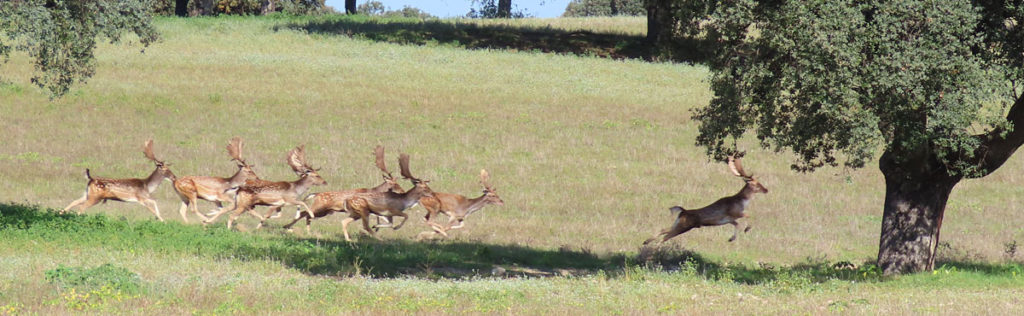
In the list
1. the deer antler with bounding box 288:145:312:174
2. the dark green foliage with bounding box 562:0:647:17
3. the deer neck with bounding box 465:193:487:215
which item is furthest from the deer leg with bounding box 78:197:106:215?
the dark green foliage with bounding box 562:0:647:17

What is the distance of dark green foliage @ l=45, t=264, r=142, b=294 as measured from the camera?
1189 centimetres

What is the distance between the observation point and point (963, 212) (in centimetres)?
2625

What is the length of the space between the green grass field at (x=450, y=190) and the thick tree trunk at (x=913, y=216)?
496 mm

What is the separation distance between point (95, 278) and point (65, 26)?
6.79 m

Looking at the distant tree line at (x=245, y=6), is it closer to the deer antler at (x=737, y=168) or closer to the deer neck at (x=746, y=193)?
the deer antler at (x=737, y=168)

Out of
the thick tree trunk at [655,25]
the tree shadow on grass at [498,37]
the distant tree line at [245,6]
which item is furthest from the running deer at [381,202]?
the distant tree line at [245,6]

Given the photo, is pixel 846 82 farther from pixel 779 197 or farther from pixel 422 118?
pixel 422 118

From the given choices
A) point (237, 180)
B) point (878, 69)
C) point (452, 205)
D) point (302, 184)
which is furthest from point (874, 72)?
point (237, 180)

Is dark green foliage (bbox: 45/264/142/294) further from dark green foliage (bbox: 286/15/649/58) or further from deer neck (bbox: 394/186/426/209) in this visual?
dark green foliage (bbox: 286/15/649/58)

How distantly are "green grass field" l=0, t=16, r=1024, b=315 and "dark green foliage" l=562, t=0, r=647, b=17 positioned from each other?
61.2 metres

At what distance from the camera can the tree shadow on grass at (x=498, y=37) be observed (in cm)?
5950

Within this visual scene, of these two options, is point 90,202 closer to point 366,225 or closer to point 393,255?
point 366,225

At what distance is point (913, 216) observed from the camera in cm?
1653

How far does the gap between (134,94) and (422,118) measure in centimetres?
1065
